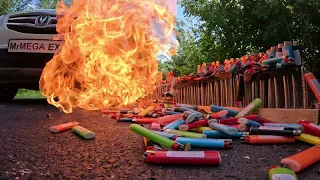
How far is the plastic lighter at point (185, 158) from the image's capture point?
2596mm

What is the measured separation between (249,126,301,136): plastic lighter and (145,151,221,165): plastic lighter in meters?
1.13

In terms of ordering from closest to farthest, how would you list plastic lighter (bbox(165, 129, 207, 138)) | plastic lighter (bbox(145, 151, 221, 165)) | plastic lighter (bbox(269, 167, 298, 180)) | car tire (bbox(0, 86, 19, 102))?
plastic lighter (bbox(269, 167, 298, 180)) → plastic lighter (bbox(145, 151, 221, 165)) → plastic lighter (bbox(165, 129, 207, 138)) → car tire (bbox(0, 86, 19, 102))

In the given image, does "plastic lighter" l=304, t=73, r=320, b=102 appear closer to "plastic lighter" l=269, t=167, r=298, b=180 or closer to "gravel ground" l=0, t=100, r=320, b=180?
"gravel ground" l=0, t=100, r=320, b=180

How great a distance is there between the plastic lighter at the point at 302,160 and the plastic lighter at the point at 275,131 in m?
0.61

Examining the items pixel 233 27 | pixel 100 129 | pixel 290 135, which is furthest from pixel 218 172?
pixel 233 27

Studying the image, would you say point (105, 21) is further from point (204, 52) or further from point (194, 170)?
point (204, 52)

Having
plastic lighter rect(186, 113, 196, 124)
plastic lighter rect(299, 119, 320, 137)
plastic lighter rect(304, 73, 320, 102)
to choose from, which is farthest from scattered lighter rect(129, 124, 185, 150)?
plastic lighter rect(304, 73, 320, 102)

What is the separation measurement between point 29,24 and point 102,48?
216 centimetres

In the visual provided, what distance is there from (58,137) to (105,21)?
3304 millimetres

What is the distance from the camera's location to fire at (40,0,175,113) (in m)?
6.72

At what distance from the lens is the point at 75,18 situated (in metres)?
7.02

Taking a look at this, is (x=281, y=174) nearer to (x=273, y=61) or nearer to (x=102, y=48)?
(x=273, y=61)

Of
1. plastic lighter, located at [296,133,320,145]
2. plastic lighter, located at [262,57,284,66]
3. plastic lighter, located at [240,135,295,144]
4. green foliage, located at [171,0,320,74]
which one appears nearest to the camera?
plastic lighter, located at [296,133,320,145]

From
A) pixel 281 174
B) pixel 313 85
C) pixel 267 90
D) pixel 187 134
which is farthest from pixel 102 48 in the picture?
pixel 281 174
